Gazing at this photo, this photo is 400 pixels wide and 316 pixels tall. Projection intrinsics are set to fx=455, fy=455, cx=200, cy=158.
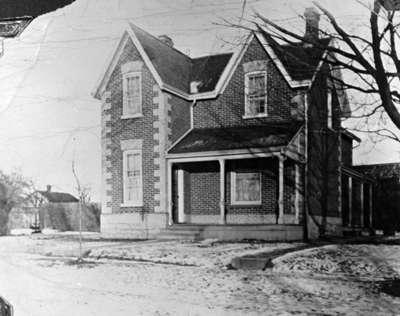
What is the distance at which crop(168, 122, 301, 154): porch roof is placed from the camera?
1.99 metres

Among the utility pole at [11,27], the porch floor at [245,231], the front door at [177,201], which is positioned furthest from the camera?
the utility pole at [11,27]

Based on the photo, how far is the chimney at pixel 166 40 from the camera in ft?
7.17

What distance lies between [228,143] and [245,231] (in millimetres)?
403

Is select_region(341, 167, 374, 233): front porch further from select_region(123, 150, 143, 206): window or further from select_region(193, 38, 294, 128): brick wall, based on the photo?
select_region(123, 150, 143, 206): window

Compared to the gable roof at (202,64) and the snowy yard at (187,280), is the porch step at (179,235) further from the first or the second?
the gable roof at (202,64)

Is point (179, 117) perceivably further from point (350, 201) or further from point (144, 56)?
point (350, 201)

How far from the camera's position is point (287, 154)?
1954 millimetres

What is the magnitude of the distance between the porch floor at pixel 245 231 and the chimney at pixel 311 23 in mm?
870

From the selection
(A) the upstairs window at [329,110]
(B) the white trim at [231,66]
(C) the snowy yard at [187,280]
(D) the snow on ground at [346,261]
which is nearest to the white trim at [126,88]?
(B) the white trim at [231,66]

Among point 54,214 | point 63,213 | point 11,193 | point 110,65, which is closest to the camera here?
point 110,65

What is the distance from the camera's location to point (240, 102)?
2043mm

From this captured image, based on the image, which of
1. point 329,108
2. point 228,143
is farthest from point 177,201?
point 329,108

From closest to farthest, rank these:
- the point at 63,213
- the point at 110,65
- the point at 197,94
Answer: the point at 197,94 < the point at 110,65 < the point at 63,213

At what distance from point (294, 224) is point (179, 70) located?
0.89m
